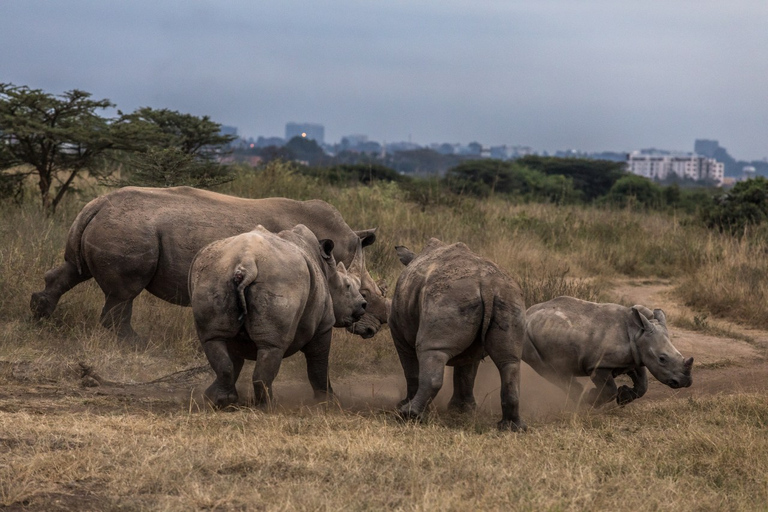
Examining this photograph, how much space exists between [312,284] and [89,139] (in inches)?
309

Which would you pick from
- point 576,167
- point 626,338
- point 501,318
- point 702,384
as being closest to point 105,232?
point 501,318

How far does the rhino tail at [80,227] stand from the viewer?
8.26 meters

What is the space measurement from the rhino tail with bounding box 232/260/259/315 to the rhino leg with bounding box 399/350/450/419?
1.23 m

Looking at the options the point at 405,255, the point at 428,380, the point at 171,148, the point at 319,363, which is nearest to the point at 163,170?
the point at 171,148

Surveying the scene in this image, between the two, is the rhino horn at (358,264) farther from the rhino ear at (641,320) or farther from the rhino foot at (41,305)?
the rhino foot at (41,305)

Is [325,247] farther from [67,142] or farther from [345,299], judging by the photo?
[67,142]

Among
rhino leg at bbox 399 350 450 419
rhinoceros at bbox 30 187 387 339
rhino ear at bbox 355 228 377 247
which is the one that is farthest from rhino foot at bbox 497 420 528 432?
rhino ear at bbox 355 228 377 247

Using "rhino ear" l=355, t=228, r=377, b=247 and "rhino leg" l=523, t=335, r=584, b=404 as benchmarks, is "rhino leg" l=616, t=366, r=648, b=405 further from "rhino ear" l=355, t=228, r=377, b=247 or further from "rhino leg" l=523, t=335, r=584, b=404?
"rhino ear" l=355, t=228, r=377, b=247

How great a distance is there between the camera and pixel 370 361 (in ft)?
29.8

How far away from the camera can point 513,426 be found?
6.38 metres

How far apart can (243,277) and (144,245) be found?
228 cm

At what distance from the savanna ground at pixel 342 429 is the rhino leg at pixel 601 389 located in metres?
0.09

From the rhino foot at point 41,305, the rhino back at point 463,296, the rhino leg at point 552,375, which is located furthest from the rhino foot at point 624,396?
the rhino foot at point 41,305

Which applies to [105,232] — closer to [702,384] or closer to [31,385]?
[31,385]
